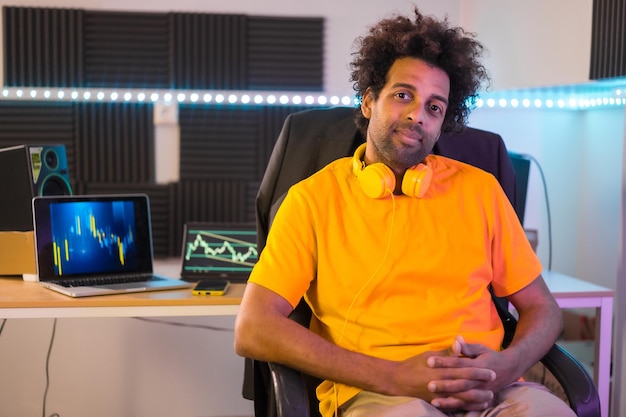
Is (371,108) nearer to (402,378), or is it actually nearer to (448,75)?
(448,75)

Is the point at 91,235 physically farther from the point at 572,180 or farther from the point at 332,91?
the point at 572,180

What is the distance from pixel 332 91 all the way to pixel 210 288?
167 cm

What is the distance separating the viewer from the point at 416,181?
74.1 inches

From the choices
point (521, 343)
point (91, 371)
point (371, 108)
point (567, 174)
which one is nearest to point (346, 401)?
point (521, 343)

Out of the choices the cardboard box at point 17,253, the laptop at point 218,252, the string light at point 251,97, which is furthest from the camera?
the string light at point 251,97

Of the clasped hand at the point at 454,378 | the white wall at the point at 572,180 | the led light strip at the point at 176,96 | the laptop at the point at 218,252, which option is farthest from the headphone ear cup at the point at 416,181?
the white wall at the point at 572,180

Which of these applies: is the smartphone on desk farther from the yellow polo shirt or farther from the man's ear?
the man's ear

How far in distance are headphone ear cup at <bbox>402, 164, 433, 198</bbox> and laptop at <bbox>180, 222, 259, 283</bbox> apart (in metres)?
0.97

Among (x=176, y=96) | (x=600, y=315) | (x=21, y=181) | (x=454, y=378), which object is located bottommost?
(x=600, y=315)

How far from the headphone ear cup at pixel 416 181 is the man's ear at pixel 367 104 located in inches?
10.8

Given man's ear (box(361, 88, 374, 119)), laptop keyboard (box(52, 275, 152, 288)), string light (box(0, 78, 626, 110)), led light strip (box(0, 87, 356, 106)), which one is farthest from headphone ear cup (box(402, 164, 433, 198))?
led light strip (box(0, 87, 356, 106))

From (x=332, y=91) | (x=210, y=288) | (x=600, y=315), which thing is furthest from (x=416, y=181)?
(x=332, y=91)

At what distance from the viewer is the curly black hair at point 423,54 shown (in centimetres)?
197

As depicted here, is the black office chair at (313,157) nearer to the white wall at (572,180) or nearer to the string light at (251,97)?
the string light at (251,97)
